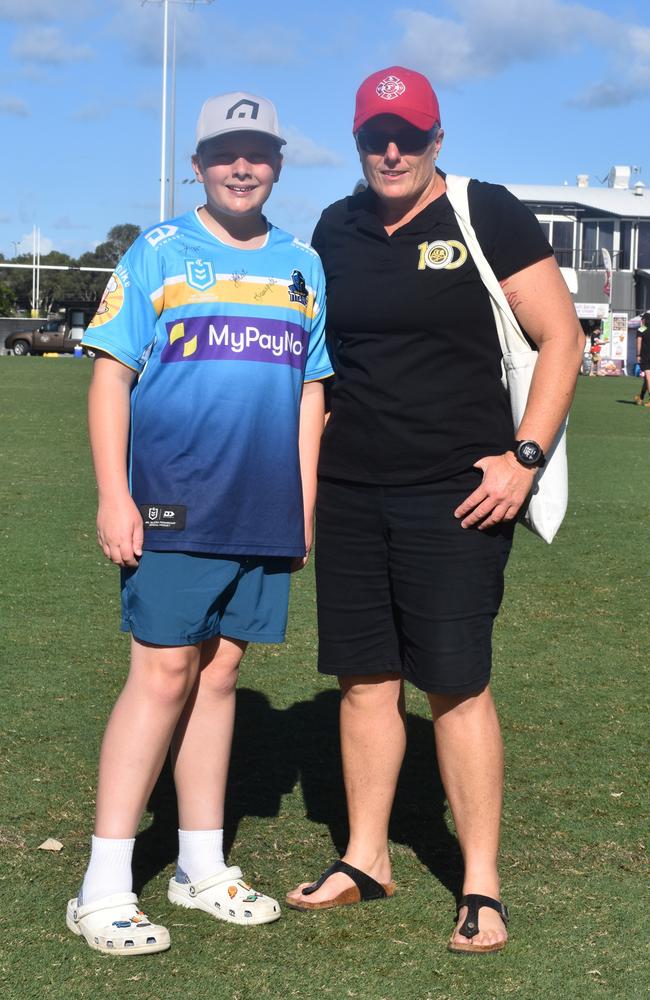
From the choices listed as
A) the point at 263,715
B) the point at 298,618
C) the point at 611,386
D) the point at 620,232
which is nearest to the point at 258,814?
the point at 263,715

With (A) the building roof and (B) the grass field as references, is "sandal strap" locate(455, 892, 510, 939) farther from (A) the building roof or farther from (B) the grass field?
(A) the building roof

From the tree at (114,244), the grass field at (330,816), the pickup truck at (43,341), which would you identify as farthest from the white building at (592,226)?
the tree at (114,244)

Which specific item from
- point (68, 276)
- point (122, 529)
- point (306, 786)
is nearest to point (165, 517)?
point (122, 529)

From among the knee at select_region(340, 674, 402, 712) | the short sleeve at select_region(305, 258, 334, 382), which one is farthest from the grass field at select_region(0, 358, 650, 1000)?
the short sleeve at select_region(305, 258, 334, 382)

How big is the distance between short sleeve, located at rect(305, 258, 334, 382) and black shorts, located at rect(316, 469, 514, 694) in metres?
0.32

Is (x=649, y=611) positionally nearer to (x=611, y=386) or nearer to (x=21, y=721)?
(x=21, y=721)

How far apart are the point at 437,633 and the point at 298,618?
3.85 meters

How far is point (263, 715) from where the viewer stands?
542 centimetres

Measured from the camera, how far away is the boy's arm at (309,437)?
3.56 metres

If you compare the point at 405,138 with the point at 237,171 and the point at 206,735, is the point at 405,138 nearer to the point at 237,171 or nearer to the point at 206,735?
the point at 237,171

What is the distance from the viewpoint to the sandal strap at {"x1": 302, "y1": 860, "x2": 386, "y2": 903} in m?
3.67

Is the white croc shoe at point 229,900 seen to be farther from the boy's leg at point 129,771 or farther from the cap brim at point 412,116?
the cap brim at point 412,116

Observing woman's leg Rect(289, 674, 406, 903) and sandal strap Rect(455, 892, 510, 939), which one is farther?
woman's leg Rect(289, 674, 406, 903)

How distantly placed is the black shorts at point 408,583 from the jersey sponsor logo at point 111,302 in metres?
0.81
